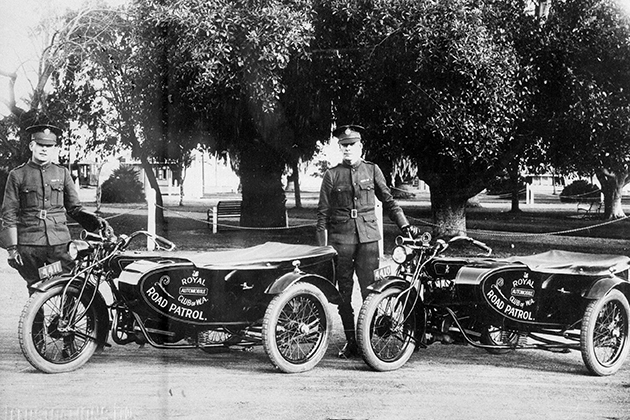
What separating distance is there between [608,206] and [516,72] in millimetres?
12162

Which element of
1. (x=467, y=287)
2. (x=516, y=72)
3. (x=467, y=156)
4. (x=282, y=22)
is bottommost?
(x=467, y=287)

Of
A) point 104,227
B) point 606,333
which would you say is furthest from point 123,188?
point 606,333

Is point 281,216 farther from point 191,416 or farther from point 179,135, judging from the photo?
point 191,416

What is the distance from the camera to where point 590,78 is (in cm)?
1168

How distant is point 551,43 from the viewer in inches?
464

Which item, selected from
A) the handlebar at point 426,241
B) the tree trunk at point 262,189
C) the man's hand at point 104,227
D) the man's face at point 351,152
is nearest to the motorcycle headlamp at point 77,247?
the man's hand at point 104,227

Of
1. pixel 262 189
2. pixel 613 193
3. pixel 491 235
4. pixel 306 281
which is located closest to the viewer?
pixel 306 281

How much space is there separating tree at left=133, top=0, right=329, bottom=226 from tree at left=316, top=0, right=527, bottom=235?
0.78m

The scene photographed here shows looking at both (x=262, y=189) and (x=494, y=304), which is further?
(x=262, y=189)

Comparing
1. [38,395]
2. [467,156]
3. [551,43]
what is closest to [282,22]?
[467,156]

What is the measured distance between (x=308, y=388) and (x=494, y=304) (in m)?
1.47

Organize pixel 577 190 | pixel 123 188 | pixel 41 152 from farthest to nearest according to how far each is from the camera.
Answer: pixel 577 190
pixel 123 188
pixel 41 152

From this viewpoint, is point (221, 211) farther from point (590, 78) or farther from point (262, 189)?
point (590, 78)

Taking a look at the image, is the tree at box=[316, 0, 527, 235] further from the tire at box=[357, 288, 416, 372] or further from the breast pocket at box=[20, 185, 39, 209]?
the breast pocket at box=[20, 185, 39, 209]
